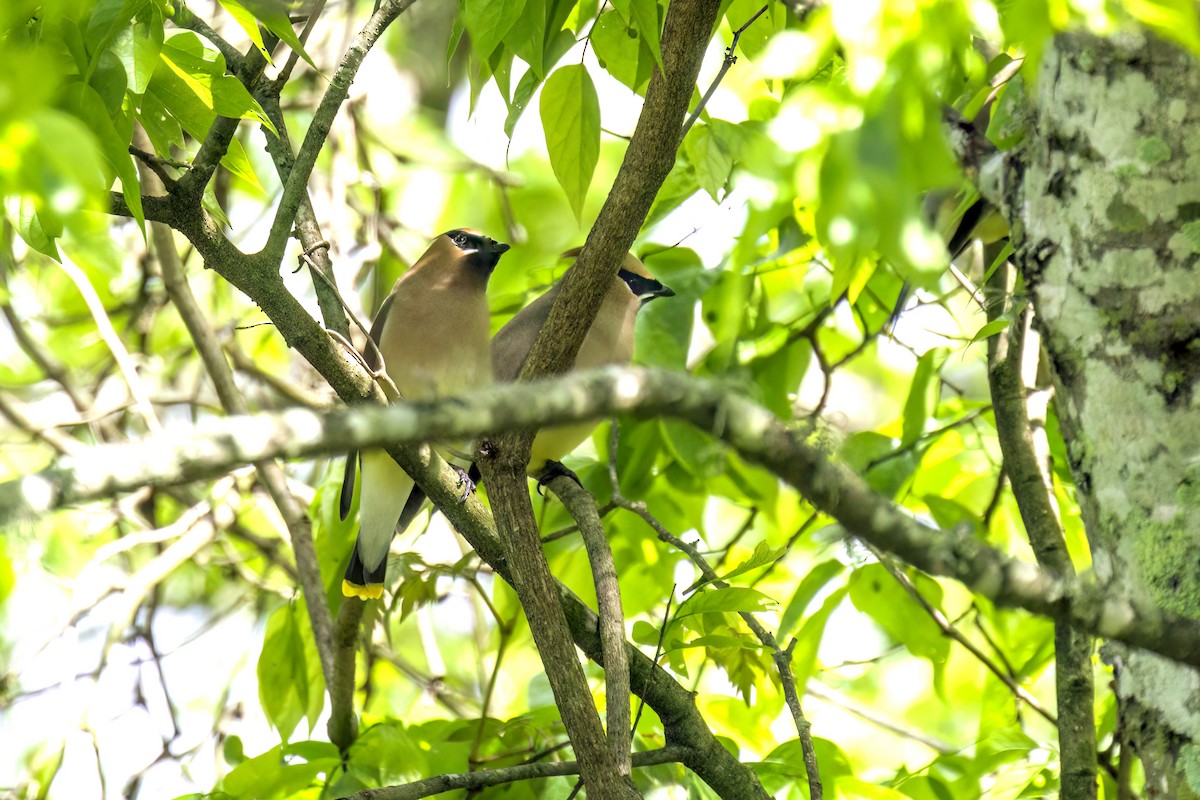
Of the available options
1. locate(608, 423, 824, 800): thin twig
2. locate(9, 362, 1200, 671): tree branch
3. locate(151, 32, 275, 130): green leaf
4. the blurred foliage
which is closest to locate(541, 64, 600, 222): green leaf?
the blurred foliage

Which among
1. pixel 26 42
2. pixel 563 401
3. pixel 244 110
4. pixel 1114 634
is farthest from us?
pixel 244 110

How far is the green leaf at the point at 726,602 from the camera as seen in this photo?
206 cm

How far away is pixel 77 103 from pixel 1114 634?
1405 mm

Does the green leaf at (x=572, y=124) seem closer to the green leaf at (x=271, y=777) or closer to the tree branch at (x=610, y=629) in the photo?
the tree branch at (x=610, y=629)

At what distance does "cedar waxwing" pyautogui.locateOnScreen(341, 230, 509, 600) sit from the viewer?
12.3 ft

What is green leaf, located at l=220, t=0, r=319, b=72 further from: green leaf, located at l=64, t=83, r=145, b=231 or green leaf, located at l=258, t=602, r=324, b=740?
green leaf, located at l=258, t=602, r=324, b=740

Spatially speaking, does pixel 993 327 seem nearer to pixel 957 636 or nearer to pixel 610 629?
pixel 610 629

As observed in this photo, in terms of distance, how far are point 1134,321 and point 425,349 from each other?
251 centimetres

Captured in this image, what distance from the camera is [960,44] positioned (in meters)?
1.19

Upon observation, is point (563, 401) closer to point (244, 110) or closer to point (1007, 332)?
point (244, 110)

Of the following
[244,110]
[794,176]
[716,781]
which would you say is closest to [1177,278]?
[794,176]

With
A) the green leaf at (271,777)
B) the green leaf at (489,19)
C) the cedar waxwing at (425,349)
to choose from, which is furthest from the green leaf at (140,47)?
the cedar waxwing at (425,349)

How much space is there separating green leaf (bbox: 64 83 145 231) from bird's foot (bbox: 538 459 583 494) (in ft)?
5.63

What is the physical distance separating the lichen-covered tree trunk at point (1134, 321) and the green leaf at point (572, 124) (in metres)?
0.81
